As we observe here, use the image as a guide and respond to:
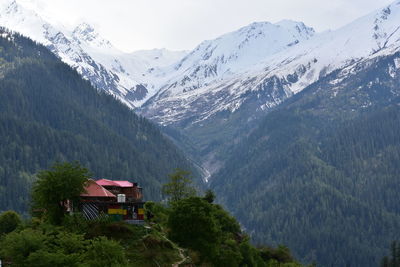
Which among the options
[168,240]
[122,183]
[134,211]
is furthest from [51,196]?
[122,183]

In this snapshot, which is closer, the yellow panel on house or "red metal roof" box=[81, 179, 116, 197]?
the yellow panel on house

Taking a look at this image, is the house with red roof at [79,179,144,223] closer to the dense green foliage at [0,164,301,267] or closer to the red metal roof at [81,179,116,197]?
the red metal roof at [81,179,116,197]

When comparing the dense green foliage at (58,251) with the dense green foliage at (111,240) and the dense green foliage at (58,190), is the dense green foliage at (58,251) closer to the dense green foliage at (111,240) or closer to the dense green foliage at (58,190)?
the dense green foliage at (111,240)

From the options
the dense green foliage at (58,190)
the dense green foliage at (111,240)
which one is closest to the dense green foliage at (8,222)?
the dense green foliage at (111,240)

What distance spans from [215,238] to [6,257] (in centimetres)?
4309

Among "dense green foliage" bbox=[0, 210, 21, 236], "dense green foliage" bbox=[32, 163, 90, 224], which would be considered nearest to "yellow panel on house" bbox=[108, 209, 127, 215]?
"dense green foliage" bbox=[32, 163, 90, 224]

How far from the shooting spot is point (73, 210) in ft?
351

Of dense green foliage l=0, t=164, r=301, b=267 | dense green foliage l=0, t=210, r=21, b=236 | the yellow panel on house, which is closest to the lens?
dense green foliage l=0, t=164, r=301, b=267

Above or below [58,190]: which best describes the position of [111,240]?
below

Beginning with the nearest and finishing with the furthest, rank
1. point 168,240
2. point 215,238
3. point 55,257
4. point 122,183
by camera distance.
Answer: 1. point 55,257
2. point 168,240
3. point 215,238
4. point 122,183

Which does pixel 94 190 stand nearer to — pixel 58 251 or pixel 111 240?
pixel 111 240

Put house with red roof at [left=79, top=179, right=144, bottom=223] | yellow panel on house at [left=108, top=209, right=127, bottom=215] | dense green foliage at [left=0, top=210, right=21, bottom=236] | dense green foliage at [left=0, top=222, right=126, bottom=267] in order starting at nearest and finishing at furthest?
dense green foliage at [left=0, top=222, right=126, bottom=267]
house with red roof at [left=79, top=179, right=144, bottom=223]
yellow panel on house at [left=108, top=209, right=127, bottom=215]
dense green foliage at [left=0, top=210, right=21, bottom=236]

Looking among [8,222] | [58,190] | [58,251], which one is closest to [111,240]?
[58,251]

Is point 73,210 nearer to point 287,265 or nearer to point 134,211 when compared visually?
point 134,211
